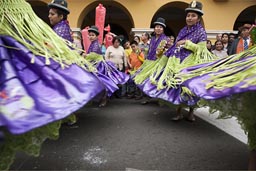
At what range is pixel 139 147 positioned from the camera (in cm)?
391

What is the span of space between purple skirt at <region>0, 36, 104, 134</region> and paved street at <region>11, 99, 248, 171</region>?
51.5 inches

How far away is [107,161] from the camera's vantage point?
341 cm

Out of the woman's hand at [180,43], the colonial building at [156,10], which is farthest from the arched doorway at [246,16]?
the woman's hand at [180,43]

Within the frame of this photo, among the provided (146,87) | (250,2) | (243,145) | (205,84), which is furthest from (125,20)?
(205,84)

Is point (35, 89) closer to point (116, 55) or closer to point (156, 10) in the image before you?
point (116, 55)

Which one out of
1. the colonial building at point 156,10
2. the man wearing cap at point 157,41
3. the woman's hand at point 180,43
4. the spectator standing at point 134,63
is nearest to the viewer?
the woman's hand at point 180,43

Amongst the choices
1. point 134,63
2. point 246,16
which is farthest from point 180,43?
point 246,16

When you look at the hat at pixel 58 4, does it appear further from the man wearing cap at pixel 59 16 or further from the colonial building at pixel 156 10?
the colonial building at pixel 156 10

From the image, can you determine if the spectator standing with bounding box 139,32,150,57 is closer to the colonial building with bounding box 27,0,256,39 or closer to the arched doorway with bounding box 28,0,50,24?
the colonial building with bounding box 27,0,256,39

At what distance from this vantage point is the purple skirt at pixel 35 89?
178cm

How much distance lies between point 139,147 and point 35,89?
2113mm

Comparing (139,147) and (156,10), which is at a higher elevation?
(156,10)

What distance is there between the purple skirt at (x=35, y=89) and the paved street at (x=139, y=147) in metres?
1.31

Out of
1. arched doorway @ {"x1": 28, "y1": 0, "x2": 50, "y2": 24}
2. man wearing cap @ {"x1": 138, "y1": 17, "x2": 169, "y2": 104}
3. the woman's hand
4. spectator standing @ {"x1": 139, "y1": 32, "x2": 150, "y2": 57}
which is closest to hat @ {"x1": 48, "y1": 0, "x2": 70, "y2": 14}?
the woman's hand
